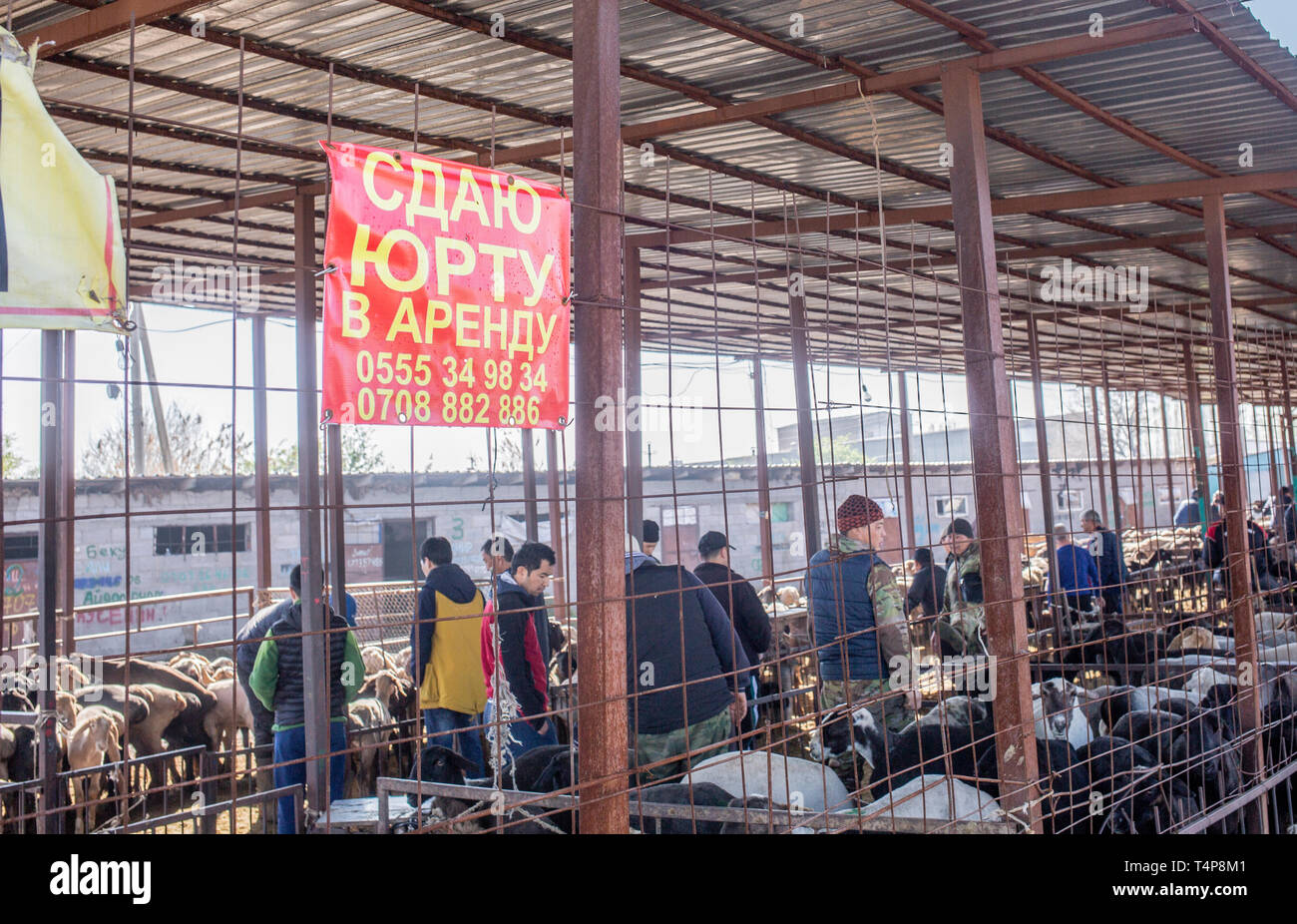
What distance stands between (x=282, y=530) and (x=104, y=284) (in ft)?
66.7

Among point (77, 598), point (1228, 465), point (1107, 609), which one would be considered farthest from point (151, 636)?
point (1228, 465)

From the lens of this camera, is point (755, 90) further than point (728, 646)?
Yes

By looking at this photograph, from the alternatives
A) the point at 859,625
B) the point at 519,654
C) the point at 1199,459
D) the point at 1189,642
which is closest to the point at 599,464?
the point at 519,654

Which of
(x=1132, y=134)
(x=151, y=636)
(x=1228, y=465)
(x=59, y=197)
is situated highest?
(x=1132, y=134)

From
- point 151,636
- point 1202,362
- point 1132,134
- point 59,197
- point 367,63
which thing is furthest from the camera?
point 1202,362

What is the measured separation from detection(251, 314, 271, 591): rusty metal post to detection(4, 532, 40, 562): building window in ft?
26.0

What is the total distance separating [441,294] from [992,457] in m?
3.45

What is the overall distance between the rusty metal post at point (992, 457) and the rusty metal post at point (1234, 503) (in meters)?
3.11

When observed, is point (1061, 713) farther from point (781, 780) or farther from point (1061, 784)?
point (781, 780)

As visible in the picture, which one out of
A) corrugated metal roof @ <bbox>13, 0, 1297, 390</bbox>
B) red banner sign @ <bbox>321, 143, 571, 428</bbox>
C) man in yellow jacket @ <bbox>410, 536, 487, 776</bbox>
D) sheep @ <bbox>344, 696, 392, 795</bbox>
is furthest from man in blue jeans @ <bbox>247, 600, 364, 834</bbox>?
red banner sign @ <bbox>321, 143, 571, 428</bbox>

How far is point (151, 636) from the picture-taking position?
51.5 feet

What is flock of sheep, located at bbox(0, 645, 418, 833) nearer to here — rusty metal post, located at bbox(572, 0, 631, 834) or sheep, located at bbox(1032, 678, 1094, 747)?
rusty metal post, located at bbox(572, 0, 631, 834)
